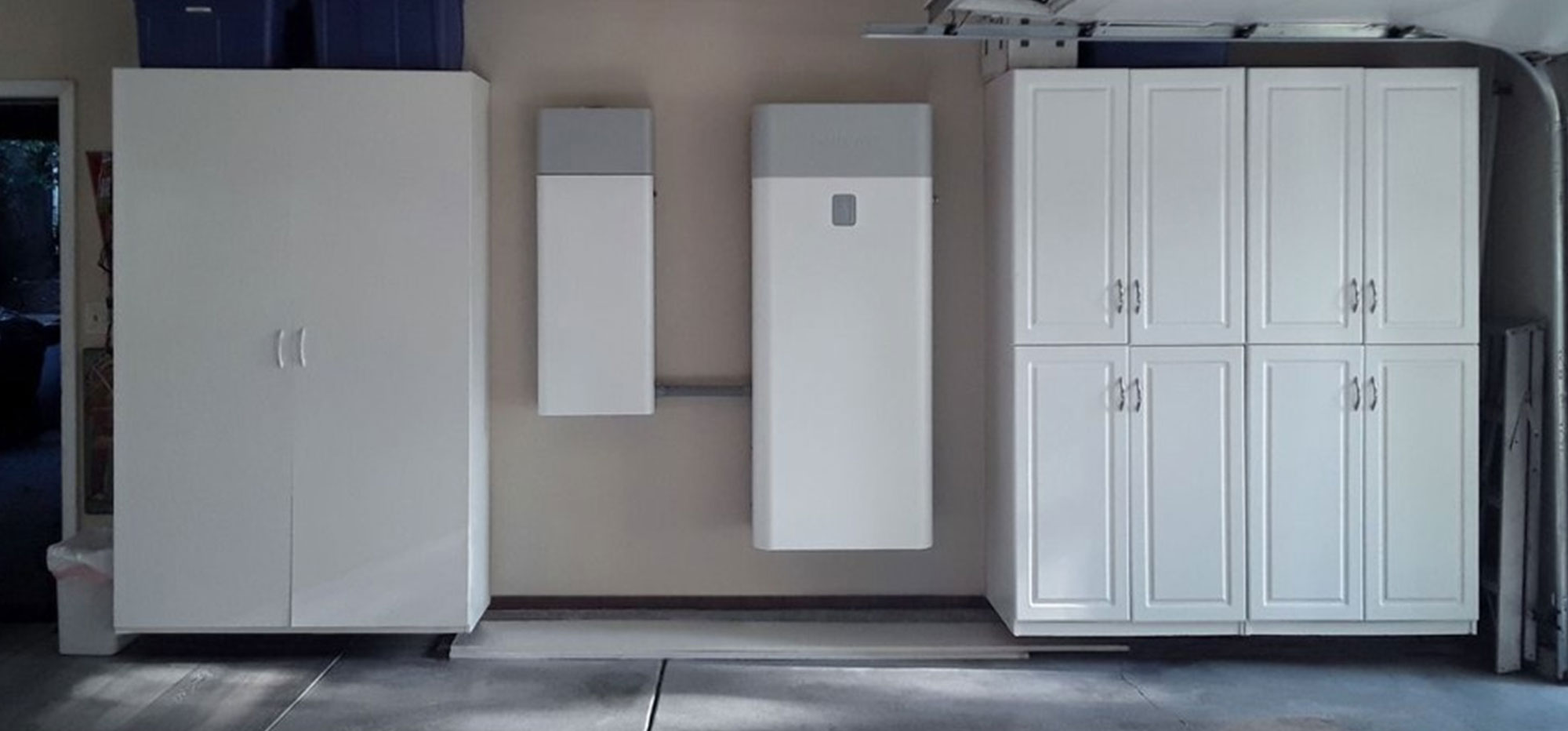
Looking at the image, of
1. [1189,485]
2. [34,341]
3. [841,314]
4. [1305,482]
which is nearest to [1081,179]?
[841,314]

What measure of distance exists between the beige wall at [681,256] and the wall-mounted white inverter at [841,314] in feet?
1.10

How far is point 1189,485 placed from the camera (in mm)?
4539

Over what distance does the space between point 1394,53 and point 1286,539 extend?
78.7 inches

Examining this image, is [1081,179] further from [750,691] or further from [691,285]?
[750,691]

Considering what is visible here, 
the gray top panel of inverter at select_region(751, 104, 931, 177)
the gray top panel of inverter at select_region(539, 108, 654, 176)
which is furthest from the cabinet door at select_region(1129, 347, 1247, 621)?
the gray top panel of inverter at select_region(539, 108, 654, 176)

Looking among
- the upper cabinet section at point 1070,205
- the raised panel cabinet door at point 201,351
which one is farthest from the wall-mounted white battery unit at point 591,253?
the upper cabinet section at point 1070,205

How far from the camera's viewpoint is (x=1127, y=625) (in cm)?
459

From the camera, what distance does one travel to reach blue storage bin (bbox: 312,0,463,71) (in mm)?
4535

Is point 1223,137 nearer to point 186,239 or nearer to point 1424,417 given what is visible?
point 1424,417

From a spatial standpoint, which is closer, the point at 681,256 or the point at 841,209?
the point at 841,209

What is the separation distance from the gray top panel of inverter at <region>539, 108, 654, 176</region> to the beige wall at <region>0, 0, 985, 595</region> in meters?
0.26

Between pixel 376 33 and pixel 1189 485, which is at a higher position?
pixel 376 33

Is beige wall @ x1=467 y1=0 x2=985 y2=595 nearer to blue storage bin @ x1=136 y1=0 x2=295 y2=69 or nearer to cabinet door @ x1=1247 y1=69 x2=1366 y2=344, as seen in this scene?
blue storage bin @ x1=136 y1=0 x2=295 y2=69

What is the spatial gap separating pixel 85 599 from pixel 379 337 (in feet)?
4.89
